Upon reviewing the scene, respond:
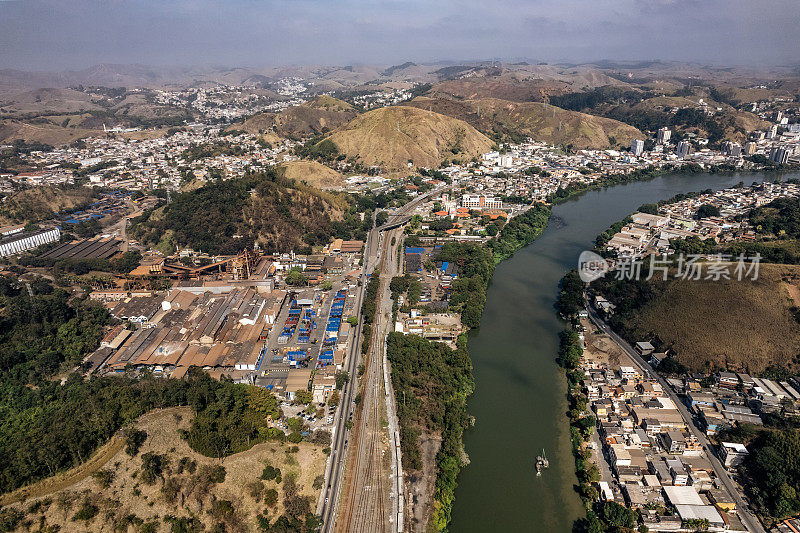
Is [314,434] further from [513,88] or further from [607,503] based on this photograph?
[513,88]

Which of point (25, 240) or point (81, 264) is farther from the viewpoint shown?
point (25, 240)

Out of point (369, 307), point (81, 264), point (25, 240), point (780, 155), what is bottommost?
point (369, 307)

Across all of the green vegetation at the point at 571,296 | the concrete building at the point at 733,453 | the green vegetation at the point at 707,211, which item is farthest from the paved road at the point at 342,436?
the green vegetation at the point at 707,211

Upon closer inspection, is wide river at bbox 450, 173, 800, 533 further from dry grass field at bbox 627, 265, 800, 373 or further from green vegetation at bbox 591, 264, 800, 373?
dry grass field at bbox 627, 265, 800, 373

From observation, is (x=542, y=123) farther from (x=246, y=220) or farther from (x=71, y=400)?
(x=71, y=400)

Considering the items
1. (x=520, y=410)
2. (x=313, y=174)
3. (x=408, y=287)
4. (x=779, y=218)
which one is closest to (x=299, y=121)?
(x=313, y=174)

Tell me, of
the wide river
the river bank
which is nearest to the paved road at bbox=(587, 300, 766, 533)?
the wide river

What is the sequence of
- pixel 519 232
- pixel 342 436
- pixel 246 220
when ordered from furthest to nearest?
pixel 519 232 < pixel 246 220 < pixel 342 436

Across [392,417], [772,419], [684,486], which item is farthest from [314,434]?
[772,419]
